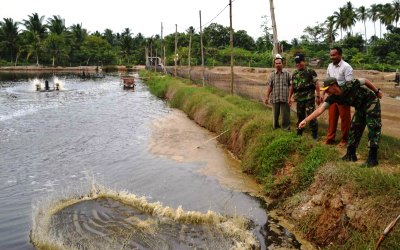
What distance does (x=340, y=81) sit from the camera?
6.63 meters

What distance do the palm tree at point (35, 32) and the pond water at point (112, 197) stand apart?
195 ft

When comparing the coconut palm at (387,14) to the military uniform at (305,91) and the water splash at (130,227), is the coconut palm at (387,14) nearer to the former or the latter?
the military uniform at (305,91)

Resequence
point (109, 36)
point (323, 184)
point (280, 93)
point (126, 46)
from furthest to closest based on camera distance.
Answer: point (109, 36) → point (126, 46) → point (280, 93) → point (323, 184)

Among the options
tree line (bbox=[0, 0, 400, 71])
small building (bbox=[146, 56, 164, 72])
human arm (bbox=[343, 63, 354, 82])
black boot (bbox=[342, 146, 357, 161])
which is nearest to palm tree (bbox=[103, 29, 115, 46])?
tree line (bbox=[0, 0, 400, 71])

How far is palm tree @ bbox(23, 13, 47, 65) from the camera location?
68562 millimetres

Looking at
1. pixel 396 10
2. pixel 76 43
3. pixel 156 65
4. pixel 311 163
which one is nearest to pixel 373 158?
pixel 311 163

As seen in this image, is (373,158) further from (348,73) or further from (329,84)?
(348,73)

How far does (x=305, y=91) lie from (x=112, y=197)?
4.59 metres

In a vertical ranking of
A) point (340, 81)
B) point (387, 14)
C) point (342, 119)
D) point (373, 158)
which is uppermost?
point (387, 14)

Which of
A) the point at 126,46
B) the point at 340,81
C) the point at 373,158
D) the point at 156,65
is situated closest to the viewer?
the point at 373,158

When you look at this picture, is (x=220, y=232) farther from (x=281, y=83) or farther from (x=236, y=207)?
(x=281, y=83)

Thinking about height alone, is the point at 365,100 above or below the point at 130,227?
above

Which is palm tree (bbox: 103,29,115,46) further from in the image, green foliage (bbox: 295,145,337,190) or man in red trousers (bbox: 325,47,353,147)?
green foliage (bbox: 295,145,337,190)

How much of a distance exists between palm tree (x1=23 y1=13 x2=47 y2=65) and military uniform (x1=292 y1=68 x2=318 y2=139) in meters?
68.9
